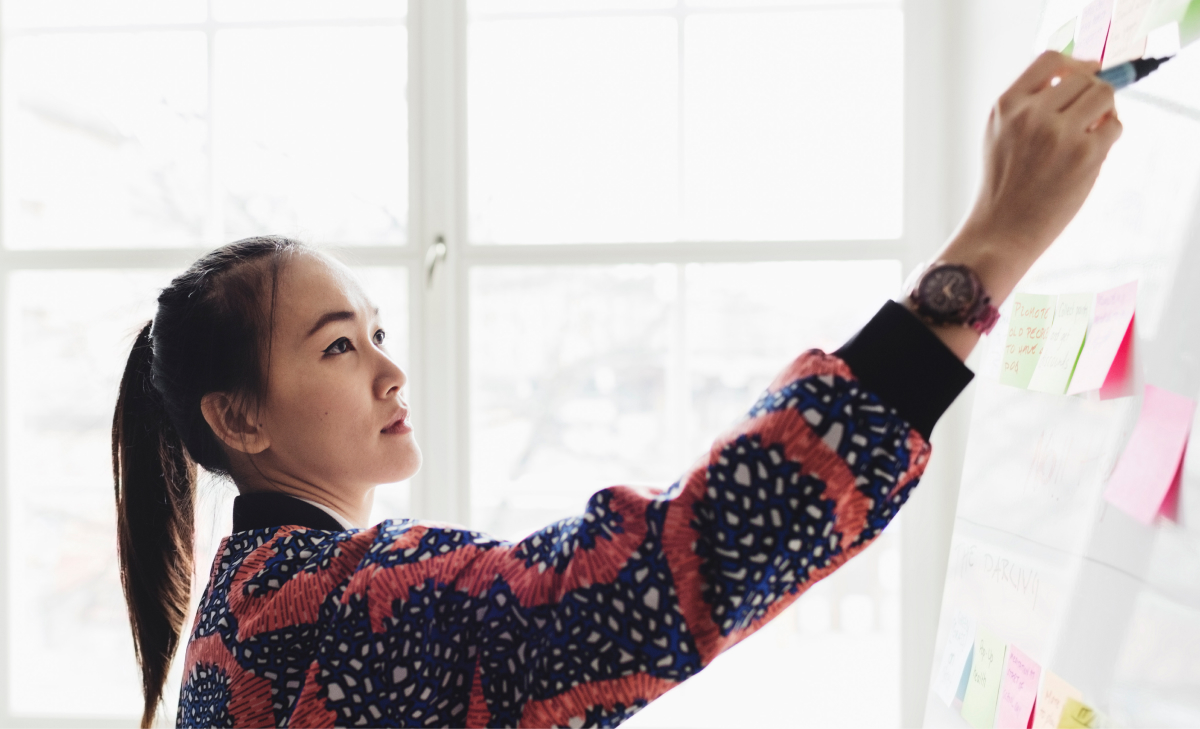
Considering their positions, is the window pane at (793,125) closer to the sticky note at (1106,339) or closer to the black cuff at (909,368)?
the sticky note at (1106,339)

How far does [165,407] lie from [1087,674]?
93 centimetres

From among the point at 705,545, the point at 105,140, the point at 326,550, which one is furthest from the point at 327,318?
the point at 105,140

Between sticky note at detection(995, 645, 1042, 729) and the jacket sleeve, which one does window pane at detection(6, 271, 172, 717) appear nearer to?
the jacket sleeve

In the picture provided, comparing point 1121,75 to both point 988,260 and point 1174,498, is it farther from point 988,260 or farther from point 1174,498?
point 1174,498

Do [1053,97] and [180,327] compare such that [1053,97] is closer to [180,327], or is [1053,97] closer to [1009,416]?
[1009,416]

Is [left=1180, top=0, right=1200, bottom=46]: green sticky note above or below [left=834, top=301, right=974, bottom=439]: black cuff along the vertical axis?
above

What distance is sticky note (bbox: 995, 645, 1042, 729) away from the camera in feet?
Answer: 2.60

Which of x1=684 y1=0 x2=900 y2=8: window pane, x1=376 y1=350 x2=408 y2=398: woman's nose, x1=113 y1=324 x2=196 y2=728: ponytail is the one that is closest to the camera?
x1=376 y1=350 x2=408 y2=398: woman's nose

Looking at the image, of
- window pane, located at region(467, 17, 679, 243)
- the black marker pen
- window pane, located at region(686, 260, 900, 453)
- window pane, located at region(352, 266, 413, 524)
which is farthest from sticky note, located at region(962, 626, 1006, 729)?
window pane, located at region(352, 266, 413, 524)

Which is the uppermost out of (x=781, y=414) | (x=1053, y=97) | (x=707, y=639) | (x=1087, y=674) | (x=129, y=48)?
(x=129, y=48)

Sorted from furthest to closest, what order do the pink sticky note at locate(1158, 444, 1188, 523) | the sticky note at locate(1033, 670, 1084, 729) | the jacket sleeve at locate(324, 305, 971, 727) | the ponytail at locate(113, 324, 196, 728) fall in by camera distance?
the ponytail at locate(113, 324, 196, 728) → the sticky note at locate(1033, 670, 1084, 729) → the pink sticky note at locate(1158, 444, 1188, 523) → the jacket sleeve at locate(324, 305, 971, 727)

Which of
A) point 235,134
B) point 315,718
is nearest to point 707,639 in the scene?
point 315,718

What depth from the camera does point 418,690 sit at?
605 mm

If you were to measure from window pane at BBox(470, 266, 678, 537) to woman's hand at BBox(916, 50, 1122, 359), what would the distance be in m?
0.98
